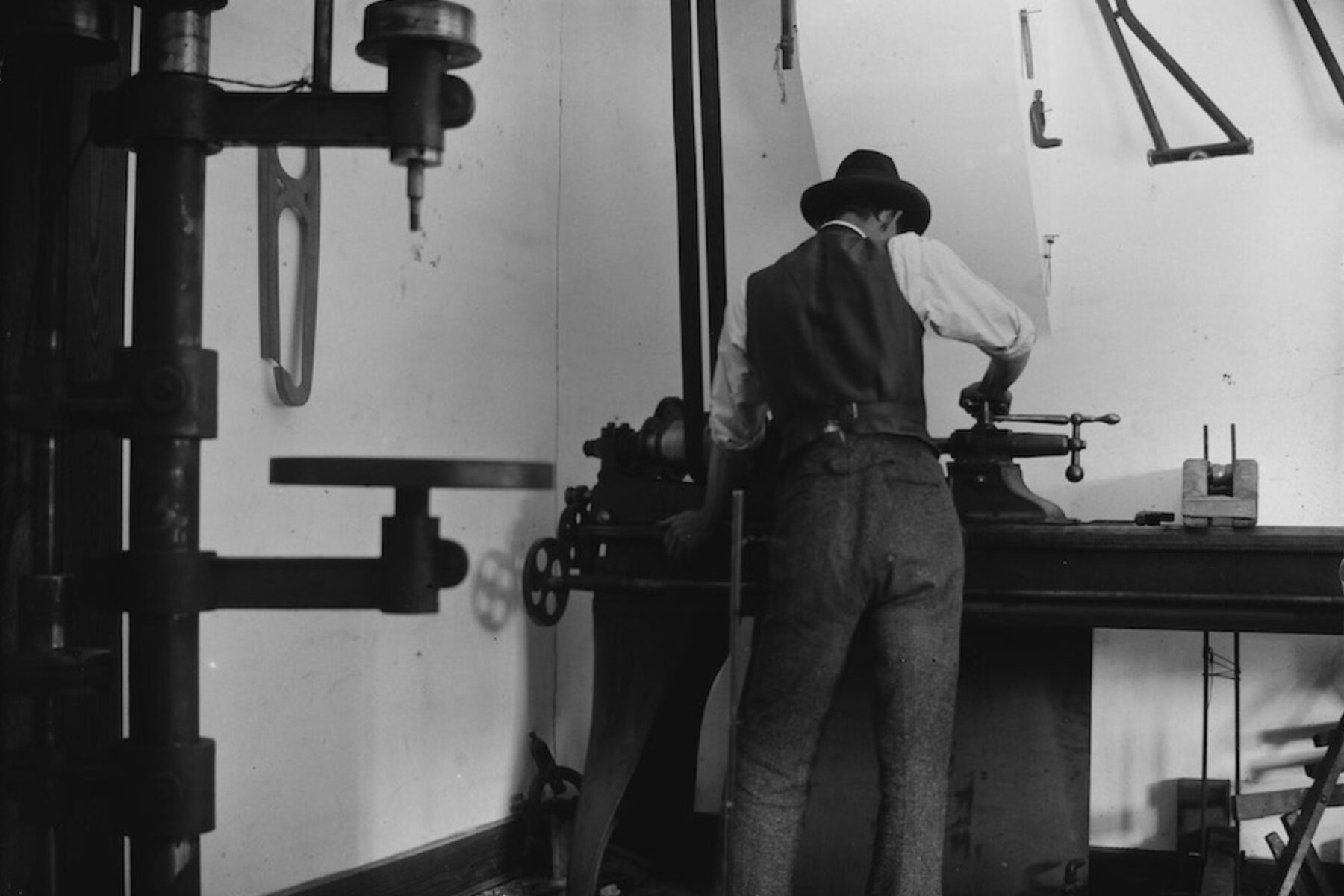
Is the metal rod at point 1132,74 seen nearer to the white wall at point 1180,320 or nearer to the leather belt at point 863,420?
the white wall at point 1180,320

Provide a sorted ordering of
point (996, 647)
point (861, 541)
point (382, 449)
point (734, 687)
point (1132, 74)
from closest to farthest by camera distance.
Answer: point (734, 687) < point (861, 541) < point (382, 449) < point (996, 647) < point (1132, 74)

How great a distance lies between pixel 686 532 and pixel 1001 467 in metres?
0.76

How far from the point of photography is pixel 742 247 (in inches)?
183

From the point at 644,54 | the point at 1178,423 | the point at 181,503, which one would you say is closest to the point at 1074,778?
the point at 1178,423

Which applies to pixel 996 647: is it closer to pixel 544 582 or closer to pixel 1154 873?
pixel 1154 873

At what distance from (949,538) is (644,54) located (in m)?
2.30

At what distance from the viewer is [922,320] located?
3.18 meters

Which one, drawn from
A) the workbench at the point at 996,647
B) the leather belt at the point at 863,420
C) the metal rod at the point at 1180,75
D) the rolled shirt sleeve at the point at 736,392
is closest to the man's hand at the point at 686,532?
the workbench at the point at 996,647

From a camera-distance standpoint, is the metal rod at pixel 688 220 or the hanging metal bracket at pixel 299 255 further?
the metal rod at pixel 688 220

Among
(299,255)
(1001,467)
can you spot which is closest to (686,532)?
(1001,467)

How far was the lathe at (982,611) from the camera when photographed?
130 inches

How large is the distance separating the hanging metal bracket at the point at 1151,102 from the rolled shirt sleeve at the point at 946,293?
895 mm

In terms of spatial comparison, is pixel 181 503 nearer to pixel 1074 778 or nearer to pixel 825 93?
pixel 1074 778

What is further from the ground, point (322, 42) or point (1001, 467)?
point (322, 42)
